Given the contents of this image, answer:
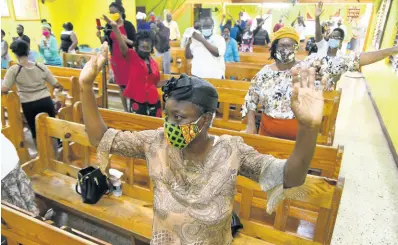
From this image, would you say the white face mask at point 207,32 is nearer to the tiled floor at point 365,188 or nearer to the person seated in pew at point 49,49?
the tiled floor at point 365,188

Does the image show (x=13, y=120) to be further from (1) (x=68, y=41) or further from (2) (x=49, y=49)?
(1) (x=68, y=41)

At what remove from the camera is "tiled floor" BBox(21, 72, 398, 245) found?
2.37 metres

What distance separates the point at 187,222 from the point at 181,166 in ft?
0.67

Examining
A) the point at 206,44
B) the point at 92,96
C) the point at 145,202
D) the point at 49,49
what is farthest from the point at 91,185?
the point at 49,49

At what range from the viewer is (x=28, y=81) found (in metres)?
2.97

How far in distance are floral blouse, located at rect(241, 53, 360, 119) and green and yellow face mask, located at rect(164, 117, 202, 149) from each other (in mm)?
1021

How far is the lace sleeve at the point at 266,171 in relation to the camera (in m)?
0.98

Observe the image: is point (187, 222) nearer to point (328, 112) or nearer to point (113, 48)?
point (328, 112)

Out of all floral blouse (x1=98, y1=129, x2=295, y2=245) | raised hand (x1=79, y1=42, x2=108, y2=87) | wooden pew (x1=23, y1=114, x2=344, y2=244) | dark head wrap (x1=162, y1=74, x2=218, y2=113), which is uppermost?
raised hand (x1=79, y1=42, x2=108, y2=87)

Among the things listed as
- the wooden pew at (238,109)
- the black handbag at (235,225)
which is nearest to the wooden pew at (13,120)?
the wooden pew at (238,109)

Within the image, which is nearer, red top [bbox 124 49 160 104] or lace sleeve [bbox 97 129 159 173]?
lace sleeve [bbox 97 129 159 173]

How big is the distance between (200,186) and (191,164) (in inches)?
3.5

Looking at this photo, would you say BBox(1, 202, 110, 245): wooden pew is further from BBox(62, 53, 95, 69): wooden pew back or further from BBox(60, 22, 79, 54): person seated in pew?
BBox(60, 22, 79, 54): person seated in pew

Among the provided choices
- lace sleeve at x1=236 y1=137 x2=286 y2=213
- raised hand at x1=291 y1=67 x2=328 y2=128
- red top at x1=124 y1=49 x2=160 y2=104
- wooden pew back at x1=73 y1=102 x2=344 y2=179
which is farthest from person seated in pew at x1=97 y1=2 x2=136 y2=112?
raised hand at x1=291 y1=67 x2=328 y2=128
